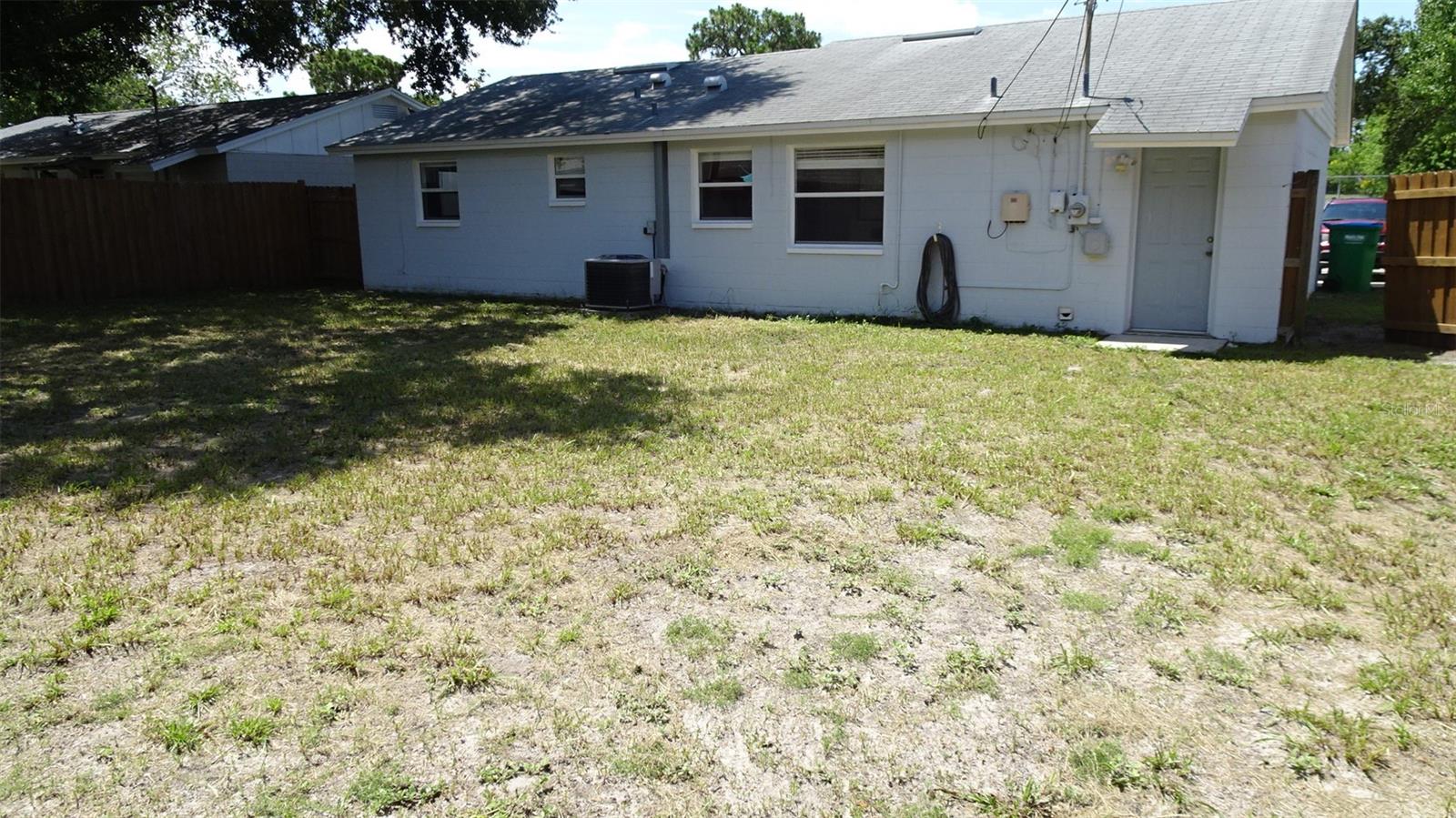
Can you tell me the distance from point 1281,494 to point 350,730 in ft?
15.4

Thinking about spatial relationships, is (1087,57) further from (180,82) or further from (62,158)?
(180,82)

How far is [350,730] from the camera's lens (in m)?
3.09

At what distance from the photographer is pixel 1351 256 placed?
15289 mm

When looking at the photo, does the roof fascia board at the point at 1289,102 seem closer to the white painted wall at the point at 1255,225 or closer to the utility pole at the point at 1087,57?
the white painted wall at the point at 1255,225

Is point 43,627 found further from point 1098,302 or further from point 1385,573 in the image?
point 1098,302

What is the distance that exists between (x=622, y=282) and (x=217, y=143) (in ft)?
38.0

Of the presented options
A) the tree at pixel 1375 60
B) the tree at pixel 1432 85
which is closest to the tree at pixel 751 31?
the tree at pixel 1375 60

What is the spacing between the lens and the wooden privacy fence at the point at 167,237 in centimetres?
1473

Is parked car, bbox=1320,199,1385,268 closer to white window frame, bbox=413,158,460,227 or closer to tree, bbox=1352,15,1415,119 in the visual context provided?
white window frame, bbox=413,158,460,227

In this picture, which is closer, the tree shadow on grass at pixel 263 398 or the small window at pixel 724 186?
the tree shadow on grass at pixel 263 398

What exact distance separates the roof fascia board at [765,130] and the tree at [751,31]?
154 feet

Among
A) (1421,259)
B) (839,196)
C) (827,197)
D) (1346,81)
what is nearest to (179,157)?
(827,197)

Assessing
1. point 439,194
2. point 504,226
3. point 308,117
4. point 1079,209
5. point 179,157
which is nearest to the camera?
point 1079,209

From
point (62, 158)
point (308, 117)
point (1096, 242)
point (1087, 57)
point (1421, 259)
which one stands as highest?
point (308, 117)
